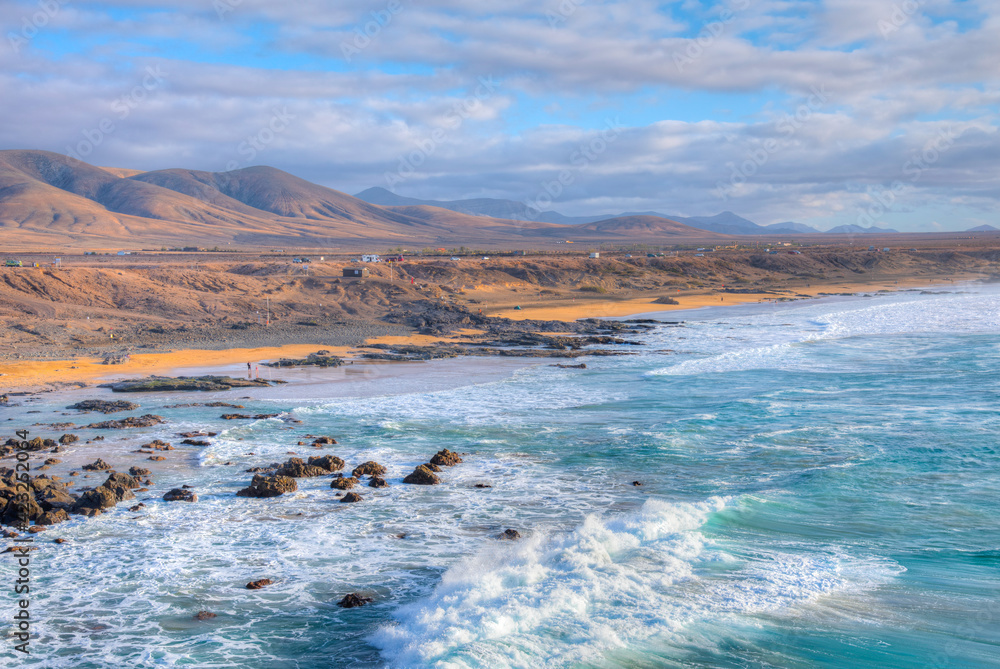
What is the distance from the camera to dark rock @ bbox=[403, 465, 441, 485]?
13.9 metres

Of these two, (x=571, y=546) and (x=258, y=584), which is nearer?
(x=258, y=584)

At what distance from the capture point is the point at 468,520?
12.1 m

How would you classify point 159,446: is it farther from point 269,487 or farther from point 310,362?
point 310,362

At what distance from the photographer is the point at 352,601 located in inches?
370

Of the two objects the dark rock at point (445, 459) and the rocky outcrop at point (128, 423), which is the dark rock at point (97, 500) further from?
the rocky outcrop at point (128, 423)

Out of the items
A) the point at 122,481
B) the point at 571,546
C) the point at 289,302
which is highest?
the point at 289,302

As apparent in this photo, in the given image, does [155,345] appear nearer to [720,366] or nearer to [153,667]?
[720,366]

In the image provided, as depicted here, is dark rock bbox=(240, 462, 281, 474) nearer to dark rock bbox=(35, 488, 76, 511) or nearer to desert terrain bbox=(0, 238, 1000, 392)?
dark rock bbox=(35, 488, 76, 511)

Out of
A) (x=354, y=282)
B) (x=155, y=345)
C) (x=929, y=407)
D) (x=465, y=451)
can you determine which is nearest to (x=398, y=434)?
(x=465, y=451)

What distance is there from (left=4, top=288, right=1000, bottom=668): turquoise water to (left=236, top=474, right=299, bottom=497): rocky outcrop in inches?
8.8

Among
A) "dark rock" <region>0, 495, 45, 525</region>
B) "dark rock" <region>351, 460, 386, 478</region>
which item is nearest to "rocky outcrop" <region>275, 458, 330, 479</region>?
"dark rock" <region>351, 460, 386, 478</region>

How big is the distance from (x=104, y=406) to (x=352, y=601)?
13.8m

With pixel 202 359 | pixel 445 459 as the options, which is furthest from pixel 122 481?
pixel 202 359

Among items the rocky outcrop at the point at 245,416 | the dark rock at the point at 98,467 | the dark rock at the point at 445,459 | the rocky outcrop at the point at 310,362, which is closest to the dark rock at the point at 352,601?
the dark rock at the point at 445,459
